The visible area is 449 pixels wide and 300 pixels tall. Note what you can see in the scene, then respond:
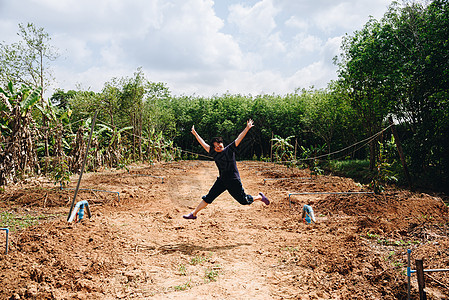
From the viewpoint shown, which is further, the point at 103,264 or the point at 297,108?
the point at 297,108

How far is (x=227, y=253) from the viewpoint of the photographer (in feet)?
14.2

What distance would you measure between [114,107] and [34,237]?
1807cm

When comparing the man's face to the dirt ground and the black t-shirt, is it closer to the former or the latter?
the black t-shirt

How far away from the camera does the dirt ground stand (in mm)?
3170

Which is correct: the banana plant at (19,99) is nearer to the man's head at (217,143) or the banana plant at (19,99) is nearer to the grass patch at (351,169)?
the man's head at (217,143)

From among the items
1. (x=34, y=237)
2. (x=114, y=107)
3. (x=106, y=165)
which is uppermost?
(x=114, y=107)

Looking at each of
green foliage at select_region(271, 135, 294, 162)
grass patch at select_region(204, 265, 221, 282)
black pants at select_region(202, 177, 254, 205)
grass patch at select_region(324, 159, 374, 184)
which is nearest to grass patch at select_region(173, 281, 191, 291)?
grass patch at select_region(204, 265, 221, 282)

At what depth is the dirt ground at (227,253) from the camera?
3170mm

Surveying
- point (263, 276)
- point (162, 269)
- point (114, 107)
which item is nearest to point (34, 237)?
point (162, 269)

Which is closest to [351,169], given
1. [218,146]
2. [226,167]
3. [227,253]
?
[226,167]

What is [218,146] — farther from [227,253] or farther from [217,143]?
[227,253]

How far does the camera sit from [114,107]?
2084 centimetres

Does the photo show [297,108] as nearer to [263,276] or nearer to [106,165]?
[106,165]

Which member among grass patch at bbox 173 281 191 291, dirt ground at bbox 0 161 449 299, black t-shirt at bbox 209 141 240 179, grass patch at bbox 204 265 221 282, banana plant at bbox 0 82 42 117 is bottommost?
grass patch at bbox 173 281 191 291
